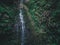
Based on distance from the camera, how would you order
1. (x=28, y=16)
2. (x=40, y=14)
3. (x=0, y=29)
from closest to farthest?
(x=0, y=29) < (x=28, y=16) < (x=40, y=14)

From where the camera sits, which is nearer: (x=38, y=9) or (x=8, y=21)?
(x=8, y=21)

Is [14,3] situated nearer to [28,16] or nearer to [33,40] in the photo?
[28,16]

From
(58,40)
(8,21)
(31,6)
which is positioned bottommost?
(58,40)

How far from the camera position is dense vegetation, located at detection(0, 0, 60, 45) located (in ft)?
26.0

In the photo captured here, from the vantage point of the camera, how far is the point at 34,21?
8.62m

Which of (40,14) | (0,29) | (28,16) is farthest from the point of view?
(40,14)

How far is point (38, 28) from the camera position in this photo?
855 centimetres

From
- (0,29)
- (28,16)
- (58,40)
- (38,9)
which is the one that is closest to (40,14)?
(38,9)

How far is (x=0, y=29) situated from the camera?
777cm

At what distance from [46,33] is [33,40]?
66 cm

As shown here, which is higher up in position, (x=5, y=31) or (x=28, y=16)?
(x=28, y=16)

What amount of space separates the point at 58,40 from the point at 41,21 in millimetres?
1137

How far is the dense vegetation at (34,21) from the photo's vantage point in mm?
7930

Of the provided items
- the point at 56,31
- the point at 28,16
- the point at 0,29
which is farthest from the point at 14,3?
the point at 56,31
